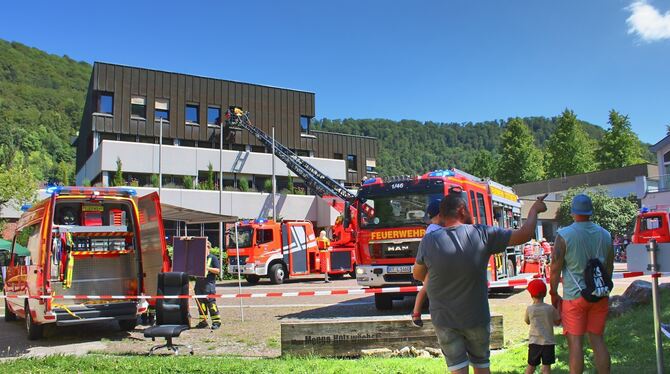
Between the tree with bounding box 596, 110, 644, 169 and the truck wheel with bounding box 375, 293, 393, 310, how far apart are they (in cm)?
4642

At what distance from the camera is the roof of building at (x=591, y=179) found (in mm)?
48406

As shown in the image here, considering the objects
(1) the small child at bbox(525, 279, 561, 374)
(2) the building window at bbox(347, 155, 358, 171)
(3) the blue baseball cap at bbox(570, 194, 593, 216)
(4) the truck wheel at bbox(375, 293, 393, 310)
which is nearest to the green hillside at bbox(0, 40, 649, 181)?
(2) the building window at bbox(347, 155, 358, 171)

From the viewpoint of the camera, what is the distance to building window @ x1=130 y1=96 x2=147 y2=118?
34406 millimetres

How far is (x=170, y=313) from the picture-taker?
9258mm

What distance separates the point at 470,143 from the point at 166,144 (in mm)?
117693

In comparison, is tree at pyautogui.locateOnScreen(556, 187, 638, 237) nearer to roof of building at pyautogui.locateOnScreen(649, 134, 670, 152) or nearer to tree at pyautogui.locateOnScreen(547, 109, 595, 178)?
roof of building at pyautogui.locateOnScreen(649, 134, 670, 152)

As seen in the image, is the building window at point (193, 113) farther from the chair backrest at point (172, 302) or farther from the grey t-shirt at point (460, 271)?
the grey t-shirt at point (460, 271)

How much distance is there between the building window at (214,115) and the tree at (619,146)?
36.2 meters

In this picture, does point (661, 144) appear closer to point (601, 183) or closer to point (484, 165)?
point (601, 183)

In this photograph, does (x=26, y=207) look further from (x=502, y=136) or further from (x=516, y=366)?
(x=502, y=136)

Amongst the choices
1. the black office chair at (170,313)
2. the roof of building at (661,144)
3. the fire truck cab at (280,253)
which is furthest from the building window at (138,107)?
the roof of building at (661,144)

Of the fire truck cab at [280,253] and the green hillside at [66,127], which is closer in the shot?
the fire truck cab at [280,253]

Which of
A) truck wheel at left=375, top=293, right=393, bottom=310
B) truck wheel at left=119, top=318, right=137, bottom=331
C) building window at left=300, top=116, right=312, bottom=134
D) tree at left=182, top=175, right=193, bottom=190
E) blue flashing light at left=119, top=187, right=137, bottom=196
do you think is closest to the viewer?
blue flashing light at left=119, top=187, right=137, bottom=196

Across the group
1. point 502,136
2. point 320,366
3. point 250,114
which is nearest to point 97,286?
point 320,366
